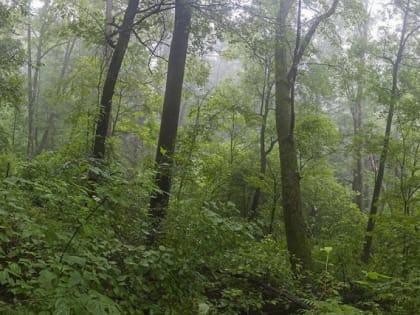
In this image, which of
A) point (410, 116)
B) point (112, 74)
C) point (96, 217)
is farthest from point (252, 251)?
point (410, 116)

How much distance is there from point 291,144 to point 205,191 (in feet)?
6.20

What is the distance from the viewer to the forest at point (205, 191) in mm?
2770

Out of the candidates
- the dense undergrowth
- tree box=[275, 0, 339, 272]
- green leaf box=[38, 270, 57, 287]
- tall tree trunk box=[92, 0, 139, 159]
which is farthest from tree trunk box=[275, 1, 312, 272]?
green leaf box=[38, 270, 57, 287]

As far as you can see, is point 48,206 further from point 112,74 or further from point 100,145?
point 112,74

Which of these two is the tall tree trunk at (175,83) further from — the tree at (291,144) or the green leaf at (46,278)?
the green leaf at (46,278)

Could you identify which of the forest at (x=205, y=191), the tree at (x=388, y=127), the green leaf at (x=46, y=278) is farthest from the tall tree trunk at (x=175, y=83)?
the tree at (x=388, y=127)

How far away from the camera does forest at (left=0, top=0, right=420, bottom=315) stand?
2770mm

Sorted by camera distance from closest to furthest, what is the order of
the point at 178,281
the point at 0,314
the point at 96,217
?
1. the point at 0,314
2. the point at 96,217
3. the point at 178,281

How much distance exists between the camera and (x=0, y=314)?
1.87 m

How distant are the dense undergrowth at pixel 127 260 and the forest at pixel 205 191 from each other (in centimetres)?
2

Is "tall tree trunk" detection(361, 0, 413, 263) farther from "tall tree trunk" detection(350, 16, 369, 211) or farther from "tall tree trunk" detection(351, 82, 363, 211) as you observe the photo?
"tall tree trunk" detection(351, 82, 363, 211)

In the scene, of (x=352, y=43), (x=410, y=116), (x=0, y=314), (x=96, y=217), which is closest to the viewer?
(x=0, y=314)

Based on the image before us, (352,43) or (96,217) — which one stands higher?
(352,43)

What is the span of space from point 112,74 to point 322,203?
350 inches
